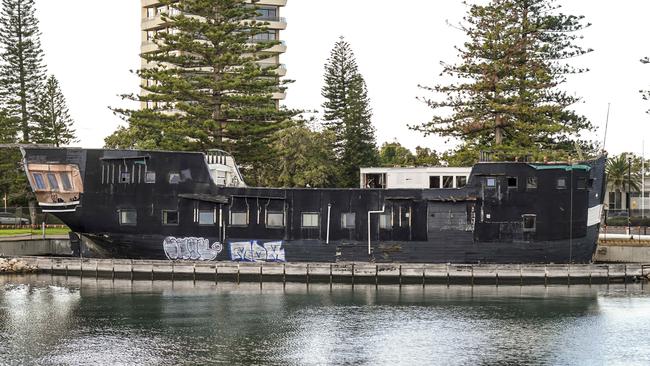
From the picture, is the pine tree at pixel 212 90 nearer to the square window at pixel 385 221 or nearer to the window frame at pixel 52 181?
the window frame at pixel 52 181

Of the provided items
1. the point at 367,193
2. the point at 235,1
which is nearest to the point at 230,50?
the point at 235,1

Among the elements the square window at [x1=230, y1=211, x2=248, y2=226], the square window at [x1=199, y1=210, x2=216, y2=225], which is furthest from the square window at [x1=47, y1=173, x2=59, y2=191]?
the square window at [x1=230, y1=211, x2=248, y2=226]

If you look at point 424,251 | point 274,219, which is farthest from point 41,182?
point 424,251

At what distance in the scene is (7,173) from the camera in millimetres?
78312

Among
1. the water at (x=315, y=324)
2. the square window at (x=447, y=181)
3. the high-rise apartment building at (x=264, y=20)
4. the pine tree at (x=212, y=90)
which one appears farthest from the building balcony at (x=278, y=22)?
the water at (x=315, y=324)

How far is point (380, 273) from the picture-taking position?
4956 cm

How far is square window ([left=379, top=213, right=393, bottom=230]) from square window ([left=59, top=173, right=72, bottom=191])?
59.2ft

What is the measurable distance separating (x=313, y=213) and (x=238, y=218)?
4364 mm

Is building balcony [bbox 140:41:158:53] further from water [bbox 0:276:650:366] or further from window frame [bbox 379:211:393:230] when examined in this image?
window frame [bbox 379:211:393:230]

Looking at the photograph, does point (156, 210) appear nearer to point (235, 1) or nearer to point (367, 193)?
point (367, 193)

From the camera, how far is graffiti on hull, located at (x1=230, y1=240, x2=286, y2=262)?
51.6m

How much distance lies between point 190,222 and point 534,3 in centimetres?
3450

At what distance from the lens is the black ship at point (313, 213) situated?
4997 cm

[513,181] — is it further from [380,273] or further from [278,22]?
[278,22]
